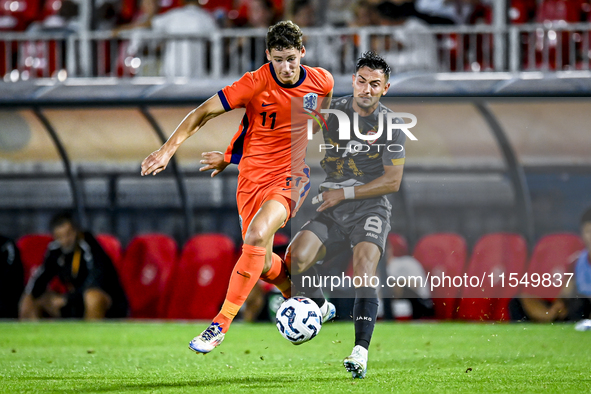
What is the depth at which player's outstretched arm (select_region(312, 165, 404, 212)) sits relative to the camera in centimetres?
541

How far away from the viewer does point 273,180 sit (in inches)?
218

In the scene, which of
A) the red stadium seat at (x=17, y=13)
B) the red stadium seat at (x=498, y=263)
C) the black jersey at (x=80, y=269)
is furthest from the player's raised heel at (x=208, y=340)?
the red stadium seat at (x=17, y=13)

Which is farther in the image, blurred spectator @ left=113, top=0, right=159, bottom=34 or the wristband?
blurred spectator @ left=113, top=0, right=159, bottom=34

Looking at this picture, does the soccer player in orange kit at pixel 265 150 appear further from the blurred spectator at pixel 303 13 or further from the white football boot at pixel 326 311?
the blurred spectator at pixel 303 13

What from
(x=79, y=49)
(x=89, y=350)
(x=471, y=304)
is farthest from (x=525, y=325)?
(x=79, y=49)

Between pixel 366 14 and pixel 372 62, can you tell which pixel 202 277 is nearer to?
pixel 366 14

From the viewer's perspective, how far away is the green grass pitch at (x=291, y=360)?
468 centimetres

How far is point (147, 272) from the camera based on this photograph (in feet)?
35.6

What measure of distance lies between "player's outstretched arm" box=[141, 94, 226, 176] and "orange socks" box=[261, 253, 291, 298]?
101 cm

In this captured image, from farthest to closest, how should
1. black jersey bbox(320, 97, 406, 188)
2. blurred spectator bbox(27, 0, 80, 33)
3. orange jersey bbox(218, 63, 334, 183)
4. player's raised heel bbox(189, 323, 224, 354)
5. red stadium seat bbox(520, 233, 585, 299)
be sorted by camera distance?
blurred spectator bbox(27, 0, 80, 33), red stadium seat bbox(520, 233, 585, 299), black jersey bbox(320, 97, 406, 188), orange jersey bbox(218, 63, 334, 183), player's raised heel bbox(189, 323, 224, 354)

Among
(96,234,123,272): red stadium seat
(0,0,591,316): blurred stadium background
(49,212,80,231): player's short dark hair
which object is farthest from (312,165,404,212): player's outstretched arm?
(96,234,123,272): red stadium seat

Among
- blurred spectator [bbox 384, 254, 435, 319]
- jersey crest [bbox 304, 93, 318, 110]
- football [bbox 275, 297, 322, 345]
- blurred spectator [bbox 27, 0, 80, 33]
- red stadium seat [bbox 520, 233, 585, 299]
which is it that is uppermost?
blurred spectator [bbox 27, 0, 80, 33]

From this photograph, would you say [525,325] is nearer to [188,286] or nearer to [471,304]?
[471,304]

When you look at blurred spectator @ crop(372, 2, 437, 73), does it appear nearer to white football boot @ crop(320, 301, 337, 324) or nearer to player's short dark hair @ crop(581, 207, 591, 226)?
player's short dark hair @ crop(581, 207, 591, 226)
